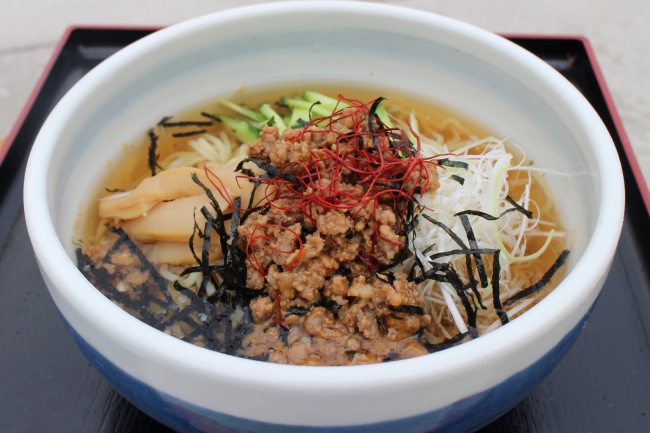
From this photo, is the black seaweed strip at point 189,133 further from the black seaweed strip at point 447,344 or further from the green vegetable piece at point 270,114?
the black seaweed strip at point 447,344

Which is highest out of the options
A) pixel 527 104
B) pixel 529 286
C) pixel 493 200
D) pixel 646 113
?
pixel 527 104

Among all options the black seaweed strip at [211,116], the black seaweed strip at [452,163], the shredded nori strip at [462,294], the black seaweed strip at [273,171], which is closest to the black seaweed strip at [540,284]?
the shredded nori strip at [462,294]

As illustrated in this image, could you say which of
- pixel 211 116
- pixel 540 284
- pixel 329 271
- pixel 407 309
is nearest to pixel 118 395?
pixel 329 271

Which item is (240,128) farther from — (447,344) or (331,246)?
(447,344)

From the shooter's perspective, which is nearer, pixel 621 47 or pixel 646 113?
pixel 646 113

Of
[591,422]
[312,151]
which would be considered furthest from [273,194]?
[591,422]

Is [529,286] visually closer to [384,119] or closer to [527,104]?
[527,104]
